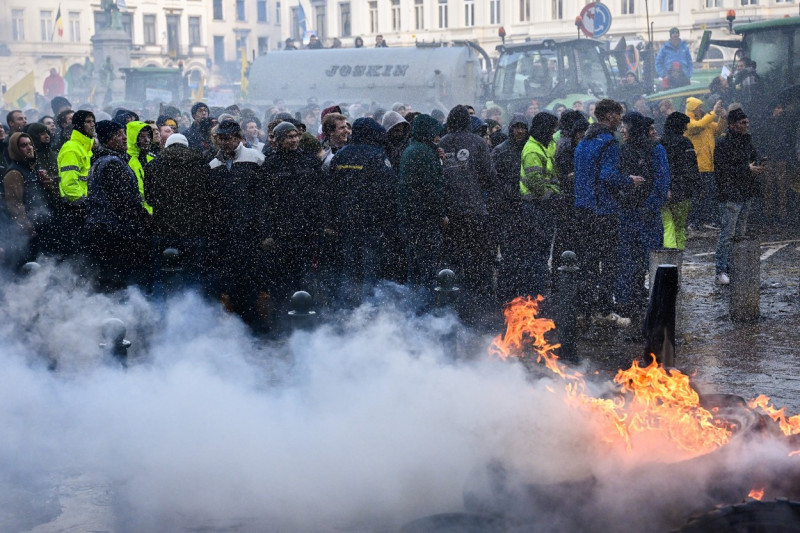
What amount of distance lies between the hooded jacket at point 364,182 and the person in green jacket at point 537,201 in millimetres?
1615

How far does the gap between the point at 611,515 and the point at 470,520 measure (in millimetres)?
616

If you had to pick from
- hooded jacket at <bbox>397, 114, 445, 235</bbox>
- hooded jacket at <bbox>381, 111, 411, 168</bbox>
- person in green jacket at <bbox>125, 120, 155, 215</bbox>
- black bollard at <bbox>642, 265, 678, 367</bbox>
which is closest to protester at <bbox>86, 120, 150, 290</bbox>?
person in green jacket at <bbox>125, 120, 155, 215</bbox>

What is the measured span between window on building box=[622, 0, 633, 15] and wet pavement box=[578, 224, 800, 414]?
47.0 meters

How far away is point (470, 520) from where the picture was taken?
171 inches

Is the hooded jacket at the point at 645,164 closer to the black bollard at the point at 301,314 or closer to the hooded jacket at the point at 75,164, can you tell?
the black bollard at the point at 301,314

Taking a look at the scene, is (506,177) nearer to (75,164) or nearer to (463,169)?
(463,169)

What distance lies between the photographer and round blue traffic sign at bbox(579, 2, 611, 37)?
2409cm

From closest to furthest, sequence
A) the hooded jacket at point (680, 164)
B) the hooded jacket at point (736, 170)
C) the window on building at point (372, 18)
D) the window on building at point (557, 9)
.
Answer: the hooded jacket at point (680, 164)
the hooded jacket at point (736, 170)
the window on building at point (557, 9)
the window on building at point (372, 18)

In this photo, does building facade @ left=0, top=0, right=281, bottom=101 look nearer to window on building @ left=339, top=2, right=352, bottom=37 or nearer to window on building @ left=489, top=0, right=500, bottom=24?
window on building @ left=339, top=2, right=352, bottom=37

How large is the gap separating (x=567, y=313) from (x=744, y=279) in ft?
7.70

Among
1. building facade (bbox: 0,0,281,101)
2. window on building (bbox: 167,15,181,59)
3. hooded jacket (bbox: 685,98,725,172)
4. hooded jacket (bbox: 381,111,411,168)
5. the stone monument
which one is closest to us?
hooded jacket (bbox: 381,111,411,168)

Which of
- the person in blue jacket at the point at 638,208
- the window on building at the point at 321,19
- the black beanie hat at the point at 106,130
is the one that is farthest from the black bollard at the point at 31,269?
the window on building at the point at 321,19

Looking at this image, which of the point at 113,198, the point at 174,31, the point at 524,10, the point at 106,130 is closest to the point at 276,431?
the point at 113,198

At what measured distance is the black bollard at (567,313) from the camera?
25.2ft
